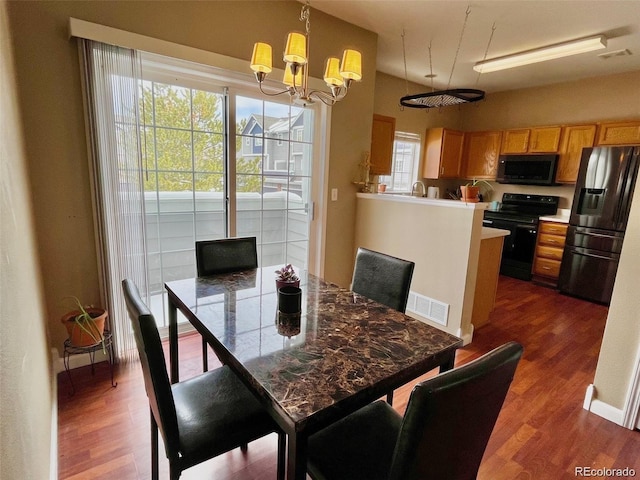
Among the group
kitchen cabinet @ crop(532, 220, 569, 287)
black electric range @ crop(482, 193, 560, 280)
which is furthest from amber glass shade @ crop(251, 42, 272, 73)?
kitchen cabinet @ crop(532, 220, 569, 287)

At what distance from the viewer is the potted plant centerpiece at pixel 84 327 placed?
2.01 m

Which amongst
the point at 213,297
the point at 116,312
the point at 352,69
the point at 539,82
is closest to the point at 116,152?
the point at 116,312

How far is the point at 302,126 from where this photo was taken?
10.3 ft

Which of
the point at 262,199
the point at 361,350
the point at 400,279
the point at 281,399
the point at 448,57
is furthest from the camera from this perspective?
the point at 448,57

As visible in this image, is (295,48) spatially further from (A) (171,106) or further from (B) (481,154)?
(B) (481,154)

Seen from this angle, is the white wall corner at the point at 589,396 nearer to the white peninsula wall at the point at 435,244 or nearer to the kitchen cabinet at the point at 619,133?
the white peninsula wall at the point at 435,244

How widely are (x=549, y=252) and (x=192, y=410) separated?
15.5ft

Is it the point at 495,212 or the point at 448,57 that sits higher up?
the point at 448,57

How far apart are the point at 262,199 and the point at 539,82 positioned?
4.35 metres

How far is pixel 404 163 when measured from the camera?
526 centimetres

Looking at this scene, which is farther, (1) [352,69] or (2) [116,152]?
(2) [116,152]

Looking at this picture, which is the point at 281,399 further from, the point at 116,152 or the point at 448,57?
the point at 448,57

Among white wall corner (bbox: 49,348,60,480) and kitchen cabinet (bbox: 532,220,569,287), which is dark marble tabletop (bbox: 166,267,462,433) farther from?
kitchen cabinet (bbox: 532,220,569,287)

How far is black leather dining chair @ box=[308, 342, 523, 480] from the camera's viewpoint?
29.0 inches
